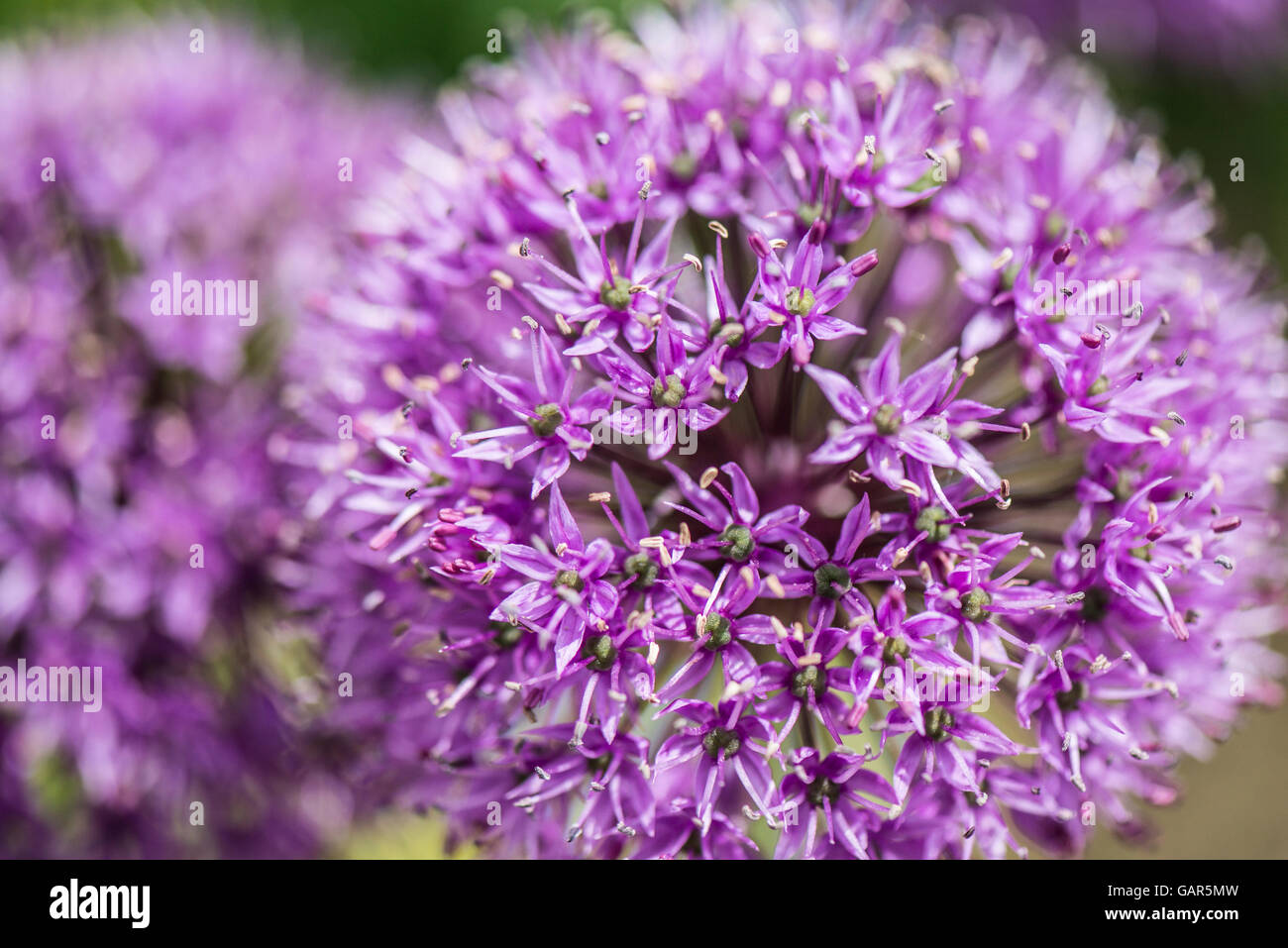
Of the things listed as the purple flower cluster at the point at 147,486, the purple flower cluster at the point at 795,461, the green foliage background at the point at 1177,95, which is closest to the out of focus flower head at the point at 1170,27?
the green foliage background at the point at 1177,95

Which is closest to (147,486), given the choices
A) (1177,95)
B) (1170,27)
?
(1170,27)

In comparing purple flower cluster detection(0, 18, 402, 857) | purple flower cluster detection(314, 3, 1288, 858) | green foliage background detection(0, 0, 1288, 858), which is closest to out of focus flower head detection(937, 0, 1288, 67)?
green foliage background detection(0, 0, 1288, 858)

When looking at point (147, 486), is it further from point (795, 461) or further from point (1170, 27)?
point (1170, 27)

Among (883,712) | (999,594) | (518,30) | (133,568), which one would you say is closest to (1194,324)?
(999,594)

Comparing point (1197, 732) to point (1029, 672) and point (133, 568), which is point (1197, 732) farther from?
point (133, 568)

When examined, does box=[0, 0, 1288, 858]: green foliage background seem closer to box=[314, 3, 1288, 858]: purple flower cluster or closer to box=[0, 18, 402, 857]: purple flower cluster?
box=[0, 18, 402, 857]: purple flower cluster

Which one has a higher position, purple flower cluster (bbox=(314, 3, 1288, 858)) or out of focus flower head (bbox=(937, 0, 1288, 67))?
out of focus flower head (bbox=(937, 0, 1288, 67))
